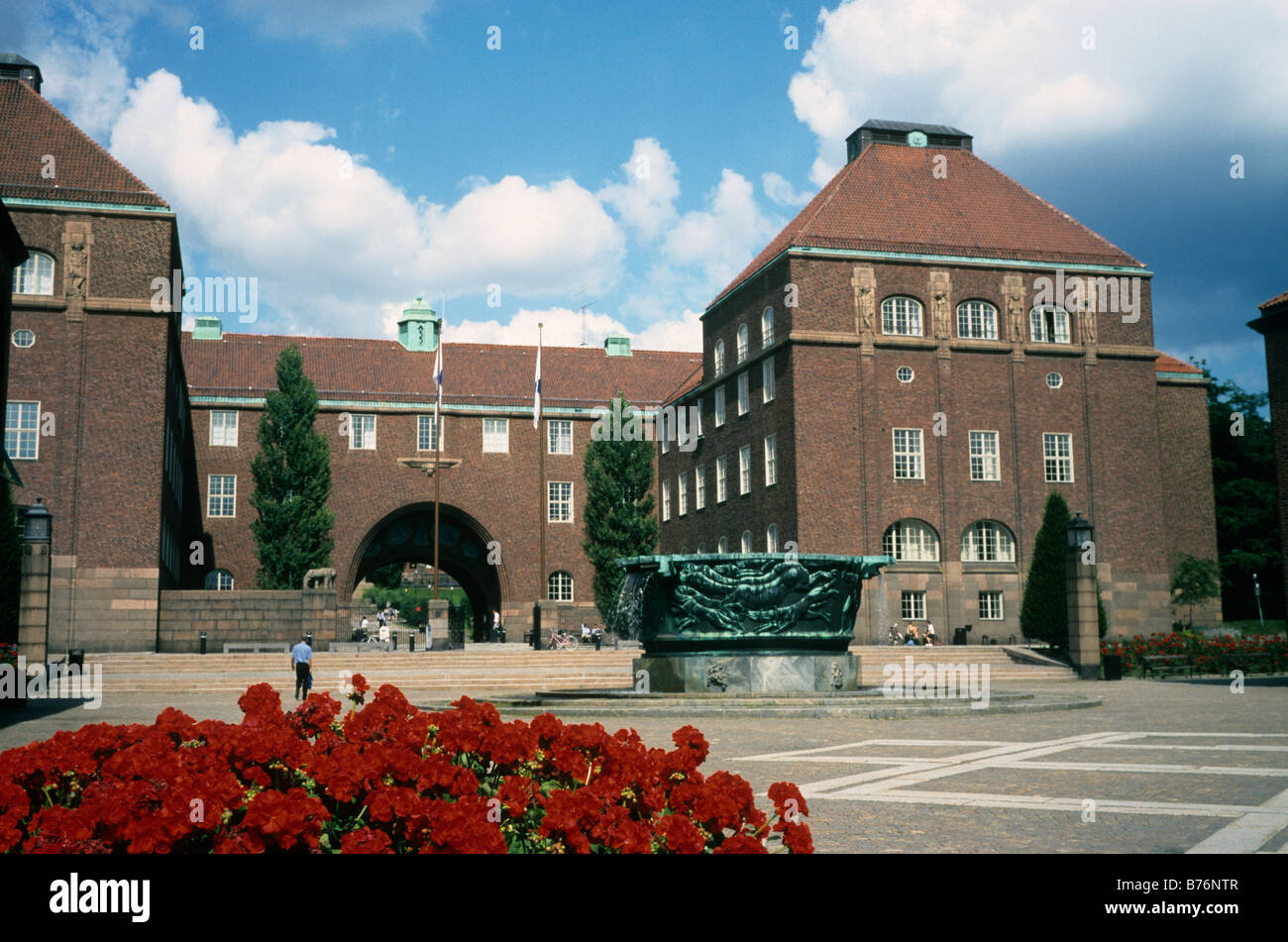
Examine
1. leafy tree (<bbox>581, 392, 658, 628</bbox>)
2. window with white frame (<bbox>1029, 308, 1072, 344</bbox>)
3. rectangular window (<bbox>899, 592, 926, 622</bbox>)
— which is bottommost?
rectangular window (<bbox>899, 592, 926, 622</bbox>)

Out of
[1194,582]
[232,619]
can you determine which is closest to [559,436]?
[232,619]

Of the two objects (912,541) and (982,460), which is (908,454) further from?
(912,541)

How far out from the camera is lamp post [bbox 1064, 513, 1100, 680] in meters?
30.7

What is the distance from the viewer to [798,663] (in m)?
20.6

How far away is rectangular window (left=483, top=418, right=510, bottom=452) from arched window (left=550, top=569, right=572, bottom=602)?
24.0 feet

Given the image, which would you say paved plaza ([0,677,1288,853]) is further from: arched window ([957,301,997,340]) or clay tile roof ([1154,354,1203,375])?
clay tile roof ([1154,354,1203,375])

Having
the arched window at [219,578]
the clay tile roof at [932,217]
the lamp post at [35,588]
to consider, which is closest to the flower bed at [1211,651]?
the clay tile roof at [932,217]

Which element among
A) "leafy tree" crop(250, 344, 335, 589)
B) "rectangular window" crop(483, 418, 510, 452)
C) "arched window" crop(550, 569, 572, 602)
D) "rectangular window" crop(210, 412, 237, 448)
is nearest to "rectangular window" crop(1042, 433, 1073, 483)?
"arched window" crop(550, 569, 572, 602)

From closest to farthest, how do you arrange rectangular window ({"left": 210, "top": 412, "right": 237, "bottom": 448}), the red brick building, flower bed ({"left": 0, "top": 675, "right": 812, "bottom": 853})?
flower bed ({"left": 0, "top": 675, "right": 812, "bottom": 853}) → the red brick building → rectangular window ({"left": 210, "top": 412, "right": 237, "bottom": 448})

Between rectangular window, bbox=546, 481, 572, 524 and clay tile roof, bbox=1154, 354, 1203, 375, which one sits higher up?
clay tile roof, bbox=1154, 354, 1203, 375
